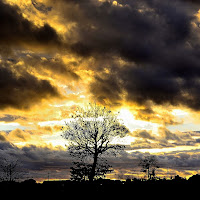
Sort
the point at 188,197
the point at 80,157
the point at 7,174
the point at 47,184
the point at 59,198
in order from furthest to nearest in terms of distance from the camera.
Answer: the point at 7,174 < the point at 80,157 < the point at 47,184 < the point at 59,198 < the point at 188,197

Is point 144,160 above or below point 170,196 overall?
above

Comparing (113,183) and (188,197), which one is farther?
(113,183)

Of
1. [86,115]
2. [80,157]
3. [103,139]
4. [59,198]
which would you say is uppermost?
[86,115]

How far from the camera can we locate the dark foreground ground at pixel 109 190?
19078mm

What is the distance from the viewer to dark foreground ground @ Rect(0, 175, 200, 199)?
19.1m

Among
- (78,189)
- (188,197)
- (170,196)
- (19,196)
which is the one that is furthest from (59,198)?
(188,197)

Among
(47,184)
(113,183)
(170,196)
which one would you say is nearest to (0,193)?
(47,184)

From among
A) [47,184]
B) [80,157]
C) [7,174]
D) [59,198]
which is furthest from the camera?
[7,174]

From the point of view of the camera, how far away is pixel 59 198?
795 inches

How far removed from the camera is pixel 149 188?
771 inches

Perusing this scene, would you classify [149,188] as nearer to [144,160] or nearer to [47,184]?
[47,184]

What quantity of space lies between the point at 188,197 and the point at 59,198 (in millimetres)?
9535

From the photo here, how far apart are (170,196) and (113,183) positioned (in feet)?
14.9

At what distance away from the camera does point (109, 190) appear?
66.1 feet
